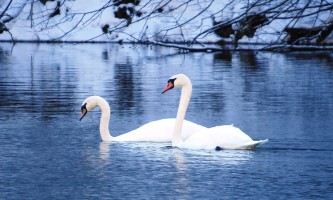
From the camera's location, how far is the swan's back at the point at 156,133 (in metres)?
13.3

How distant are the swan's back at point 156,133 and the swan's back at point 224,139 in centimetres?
91

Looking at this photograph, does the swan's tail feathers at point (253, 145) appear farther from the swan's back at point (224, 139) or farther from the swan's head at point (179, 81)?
the swan's head at point (179, 81)

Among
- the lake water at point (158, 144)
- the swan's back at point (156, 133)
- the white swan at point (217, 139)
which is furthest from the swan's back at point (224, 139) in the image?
the swan's back at point (156, 133)

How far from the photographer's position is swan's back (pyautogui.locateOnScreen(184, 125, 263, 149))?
484 inches

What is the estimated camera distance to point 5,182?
34.1 ft

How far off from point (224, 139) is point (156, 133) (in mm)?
1234

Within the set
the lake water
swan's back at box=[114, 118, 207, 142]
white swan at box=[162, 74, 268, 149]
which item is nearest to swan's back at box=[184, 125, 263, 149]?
white swan at box=[162, 74, 268, 149]

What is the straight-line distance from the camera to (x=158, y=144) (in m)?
13.2

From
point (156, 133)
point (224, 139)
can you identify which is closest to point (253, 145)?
point (224, 139)

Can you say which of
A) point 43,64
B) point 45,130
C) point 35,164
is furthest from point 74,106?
point 43,64

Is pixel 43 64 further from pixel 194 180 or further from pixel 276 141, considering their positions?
pixel 194 180

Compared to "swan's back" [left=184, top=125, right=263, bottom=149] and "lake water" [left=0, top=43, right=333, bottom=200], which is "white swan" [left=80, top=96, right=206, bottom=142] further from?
"swan's back" [left=184, top=125, right=263, bottom=149]

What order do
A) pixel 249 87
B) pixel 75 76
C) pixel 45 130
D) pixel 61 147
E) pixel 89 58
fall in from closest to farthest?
pixel 61 147 → pixel 45 130 → pixel 249 87 → pixel 75 76 → pixel 89 58

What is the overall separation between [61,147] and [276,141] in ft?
7.49
